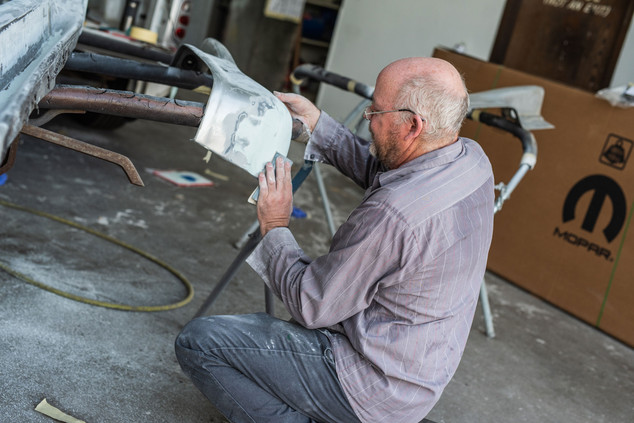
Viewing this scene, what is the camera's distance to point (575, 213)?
159 inches

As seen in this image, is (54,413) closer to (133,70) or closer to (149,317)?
(149,317)

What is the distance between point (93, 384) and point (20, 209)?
4.47 ft

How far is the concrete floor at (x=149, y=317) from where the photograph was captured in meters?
2.21

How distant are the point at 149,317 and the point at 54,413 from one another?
0.73m

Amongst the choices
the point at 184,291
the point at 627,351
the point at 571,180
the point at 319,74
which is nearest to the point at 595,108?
the point at 571,180

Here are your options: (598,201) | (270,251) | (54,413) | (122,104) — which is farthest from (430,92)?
(598,201)

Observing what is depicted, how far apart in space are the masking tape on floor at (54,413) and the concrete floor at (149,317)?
0.6 inches

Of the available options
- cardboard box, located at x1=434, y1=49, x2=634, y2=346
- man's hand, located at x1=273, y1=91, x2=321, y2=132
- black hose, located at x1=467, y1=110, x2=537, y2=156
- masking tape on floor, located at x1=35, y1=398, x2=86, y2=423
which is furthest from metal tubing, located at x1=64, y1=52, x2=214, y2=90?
cardboard box, located at x1=434, y1=49, x2=634, y2=346

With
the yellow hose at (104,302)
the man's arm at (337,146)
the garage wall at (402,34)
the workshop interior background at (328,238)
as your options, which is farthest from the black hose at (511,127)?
the garage wall at (402,34)

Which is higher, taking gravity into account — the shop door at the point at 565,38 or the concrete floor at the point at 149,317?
the shop door at the point at 565,38

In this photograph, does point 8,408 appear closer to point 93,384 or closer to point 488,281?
point 93,384

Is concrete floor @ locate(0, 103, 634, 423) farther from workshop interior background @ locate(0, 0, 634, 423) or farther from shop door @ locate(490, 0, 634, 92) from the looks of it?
shop door @ locate(490, 0, 634, 92)

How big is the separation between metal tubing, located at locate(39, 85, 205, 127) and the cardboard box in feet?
9.29

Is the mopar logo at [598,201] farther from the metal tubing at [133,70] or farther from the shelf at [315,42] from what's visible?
the shelf at [315,42]
